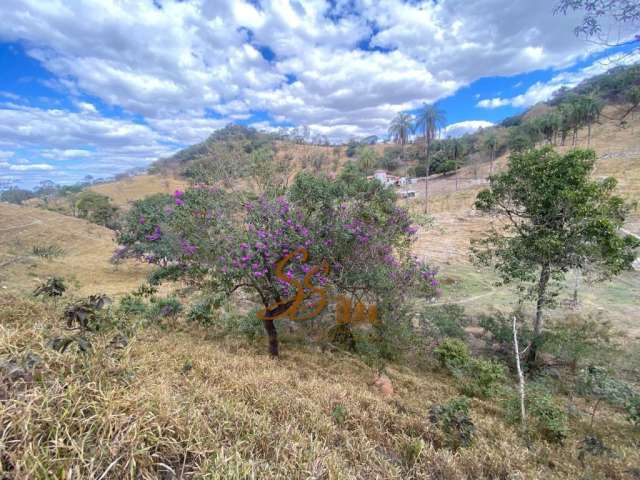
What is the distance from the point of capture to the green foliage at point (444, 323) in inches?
281

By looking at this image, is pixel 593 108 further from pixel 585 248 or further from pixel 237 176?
pixel 237 176

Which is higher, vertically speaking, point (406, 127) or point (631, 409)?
point (406, 127)

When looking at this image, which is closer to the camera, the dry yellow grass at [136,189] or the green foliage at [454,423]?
the green foliage at [454,423]

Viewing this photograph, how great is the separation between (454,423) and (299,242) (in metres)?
3.16

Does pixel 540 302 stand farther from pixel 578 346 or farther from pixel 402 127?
pixel 402 127

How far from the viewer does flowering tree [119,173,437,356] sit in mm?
4664

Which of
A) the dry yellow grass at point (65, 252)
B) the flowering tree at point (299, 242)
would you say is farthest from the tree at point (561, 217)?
the dry yellow grass at point (65, 252)

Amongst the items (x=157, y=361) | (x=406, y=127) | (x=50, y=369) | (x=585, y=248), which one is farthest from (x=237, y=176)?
(x=406, y=127)

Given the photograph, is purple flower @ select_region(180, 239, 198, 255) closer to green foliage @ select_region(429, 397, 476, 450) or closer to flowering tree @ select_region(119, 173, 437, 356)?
flowering tree @ select_region(119, 173, 437, 356)

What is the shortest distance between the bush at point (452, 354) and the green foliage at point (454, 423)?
282 cm

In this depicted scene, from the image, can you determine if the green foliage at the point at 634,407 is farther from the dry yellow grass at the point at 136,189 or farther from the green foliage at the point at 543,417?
the dry yellow grass at the point at 136,189

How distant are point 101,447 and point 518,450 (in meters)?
3.72

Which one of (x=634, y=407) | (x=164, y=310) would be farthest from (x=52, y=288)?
(x=634, y=407)

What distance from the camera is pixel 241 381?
3.52 m
